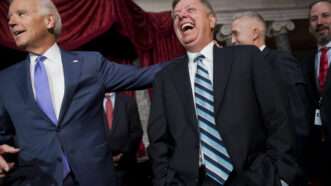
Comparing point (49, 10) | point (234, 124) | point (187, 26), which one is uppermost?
point (49, 10)

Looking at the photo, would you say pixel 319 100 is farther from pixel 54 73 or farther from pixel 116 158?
pixel 54 73

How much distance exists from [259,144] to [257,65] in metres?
0.31

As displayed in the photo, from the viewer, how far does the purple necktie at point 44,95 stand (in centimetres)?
154

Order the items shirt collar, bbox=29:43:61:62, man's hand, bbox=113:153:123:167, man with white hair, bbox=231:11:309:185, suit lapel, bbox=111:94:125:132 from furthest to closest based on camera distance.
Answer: suit lapel, bbox=111:94:125:132 → man's hand, bbox=113:153:123:167 → man with white hair, bbox=231:11:309:185 → shirt collar, bbox=29:43:61:62

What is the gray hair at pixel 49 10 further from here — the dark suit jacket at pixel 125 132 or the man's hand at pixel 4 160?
the dark suit jacket at pixel 125 132

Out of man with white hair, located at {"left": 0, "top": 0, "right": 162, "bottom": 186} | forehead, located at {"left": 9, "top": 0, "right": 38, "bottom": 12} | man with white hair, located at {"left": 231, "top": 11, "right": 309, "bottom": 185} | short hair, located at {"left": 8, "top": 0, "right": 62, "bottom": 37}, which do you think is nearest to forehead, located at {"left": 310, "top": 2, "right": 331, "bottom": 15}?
man with white hair, located at {"left": 231, "top": 11, "right": 309, "bottom": 185}

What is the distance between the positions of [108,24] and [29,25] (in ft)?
7.76

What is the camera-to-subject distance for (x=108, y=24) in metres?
3.96

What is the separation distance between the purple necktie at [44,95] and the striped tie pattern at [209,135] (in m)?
0.52

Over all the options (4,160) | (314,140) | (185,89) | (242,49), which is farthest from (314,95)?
(4,160)

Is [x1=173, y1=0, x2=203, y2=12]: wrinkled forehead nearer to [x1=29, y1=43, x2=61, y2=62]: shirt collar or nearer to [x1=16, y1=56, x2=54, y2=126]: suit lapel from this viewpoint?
[x1=29, y1=43, x2=61, y2=62]: shirt collar

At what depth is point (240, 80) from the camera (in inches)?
61.8

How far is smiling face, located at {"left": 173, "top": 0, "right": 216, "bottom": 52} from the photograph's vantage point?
1.71 m

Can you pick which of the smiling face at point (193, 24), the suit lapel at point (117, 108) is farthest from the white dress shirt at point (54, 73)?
the suit lapel at point (117, 108)
